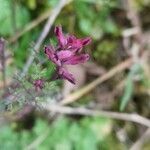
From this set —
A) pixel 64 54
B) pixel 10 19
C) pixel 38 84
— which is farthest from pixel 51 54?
pixel 10 19

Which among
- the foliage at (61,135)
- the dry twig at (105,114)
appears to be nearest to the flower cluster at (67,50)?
the foliage at (61,135)

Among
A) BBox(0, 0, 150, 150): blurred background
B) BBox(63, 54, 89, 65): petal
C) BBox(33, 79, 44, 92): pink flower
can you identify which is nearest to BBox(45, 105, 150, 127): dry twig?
BBox(0, 0, 150, 150): blurred background

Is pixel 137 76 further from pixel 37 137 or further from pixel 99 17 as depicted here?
pixel 37 137

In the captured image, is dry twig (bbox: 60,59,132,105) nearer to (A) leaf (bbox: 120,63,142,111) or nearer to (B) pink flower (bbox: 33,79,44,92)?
(A) leaf (bbox: 120,63,142,111)

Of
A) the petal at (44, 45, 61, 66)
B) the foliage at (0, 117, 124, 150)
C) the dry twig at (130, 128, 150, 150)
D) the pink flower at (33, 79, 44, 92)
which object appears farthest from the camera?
the dry twig at (130, 128, 150, 150)

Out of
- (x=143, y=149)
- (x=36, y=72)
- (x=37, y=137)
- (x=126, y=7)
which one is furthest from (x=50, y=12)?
(x=36, y=72)

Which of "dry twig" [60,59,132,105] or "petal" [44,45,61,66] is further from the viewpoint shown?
"dry twig" [60,59,132,105]

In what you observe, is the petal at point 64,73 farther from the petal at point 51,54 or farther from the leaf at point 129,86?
the leaf at point 129,86

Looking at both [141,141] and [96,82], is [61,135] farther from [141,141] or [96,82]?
[141,141]
